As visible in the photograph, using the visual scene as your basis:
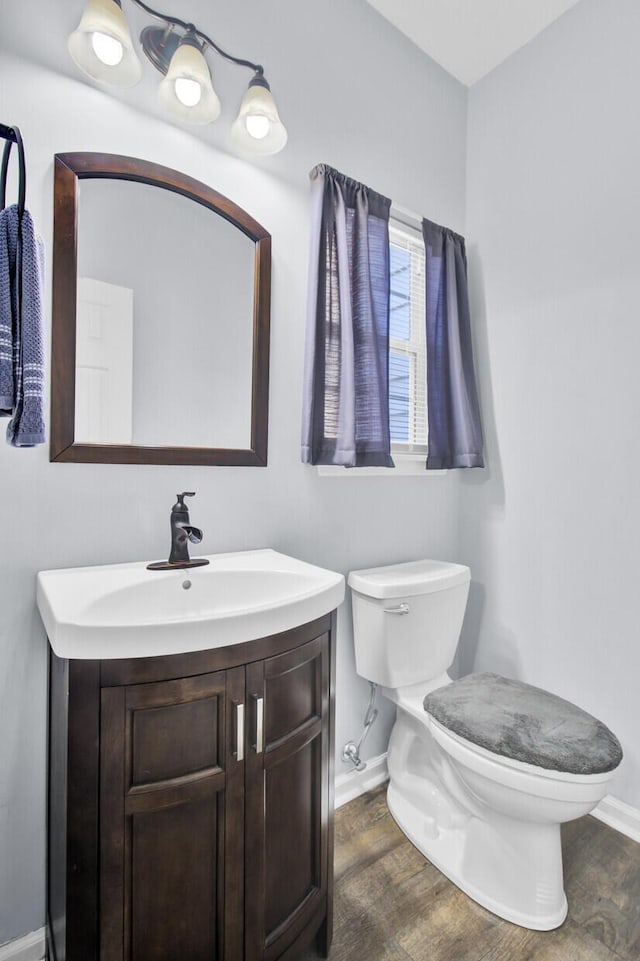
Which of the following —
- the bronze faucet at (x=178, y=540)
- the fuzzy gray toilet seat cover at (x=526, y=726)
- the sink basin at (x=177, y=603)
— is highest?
Result: the bronze faucet at (x=178, y=540)

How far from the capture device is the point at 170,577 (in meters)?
1.16

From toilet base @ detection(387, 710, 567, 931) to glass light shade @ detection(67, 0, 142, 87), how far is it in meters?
2.04

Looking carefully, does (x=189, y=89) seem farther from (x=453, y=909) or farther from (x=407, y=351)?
(x=453, y=909)

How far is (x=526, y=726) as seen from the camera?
4.22 ft

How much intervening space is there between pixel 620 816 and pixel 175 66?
102 inches

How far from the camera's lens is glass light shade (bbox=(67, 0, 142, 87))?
107 centimetres

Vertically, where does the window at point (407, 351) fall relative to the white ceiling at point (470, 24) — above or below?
below

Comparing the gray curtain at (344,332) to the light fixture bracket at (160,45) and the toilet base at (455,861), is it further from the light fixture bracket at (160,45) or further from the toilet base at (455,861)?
the toilet base at (455,861)

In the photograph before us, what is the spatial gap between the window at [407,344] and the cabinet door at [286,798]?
103 cm

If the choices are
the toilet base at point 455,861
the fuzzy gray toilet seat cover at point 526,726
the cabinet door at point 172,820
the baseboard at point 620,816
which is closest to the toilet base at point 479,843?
the toilet base at point 455,861

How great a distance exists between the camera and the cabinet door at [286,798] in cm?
94

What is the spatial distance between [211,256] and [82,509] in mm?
794

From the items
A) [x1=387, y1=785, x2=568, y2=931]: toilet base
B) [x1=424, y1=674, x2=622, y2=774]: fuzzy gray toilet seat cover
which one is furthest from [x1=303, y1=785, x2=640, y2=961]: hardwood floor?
[x1=424, y1=674, x2=622, y2=774]: fuzzy gray toilet seat cover

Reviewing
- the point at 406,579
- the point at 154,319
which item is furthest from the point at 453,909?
the point at 154,319
